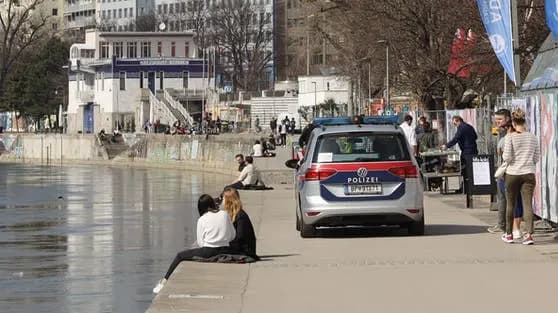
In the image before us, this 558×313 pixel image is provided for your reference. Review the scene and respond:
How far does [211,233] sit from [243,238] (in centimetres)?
65

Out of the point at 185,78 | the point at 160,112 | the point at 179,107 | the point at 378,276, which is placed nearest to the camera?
the point at 378,276

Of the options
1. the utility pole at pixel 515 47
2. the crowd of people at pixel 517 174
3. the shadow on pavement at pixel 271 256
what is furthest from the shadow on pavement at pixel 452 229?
the shadow on pavement at pixel 271 256

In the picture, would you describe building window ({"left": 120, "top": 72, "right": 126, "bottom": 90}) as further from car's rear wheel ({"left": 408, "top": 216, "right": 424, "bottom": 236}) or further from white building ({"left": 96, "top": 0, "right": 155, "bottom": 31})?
car's rear wheel ({"left": 408, "top": 216, "right": 424, "bottom": 236})

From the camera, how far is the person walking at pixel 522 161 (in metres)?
17.6

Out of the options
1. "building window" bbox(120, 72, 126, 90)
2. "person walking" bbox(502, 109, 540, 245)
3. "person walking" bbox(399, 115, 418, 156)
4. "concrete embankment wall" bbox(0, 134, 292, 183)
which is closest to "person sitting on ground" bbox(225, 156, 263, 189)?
"person walking" bbox(399, 115, 418, 156)

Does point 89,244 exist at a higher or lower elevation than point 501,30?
lower

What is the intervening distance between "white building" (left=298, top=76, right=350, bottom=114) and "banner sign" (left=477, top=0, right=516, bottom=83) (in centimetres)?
8502

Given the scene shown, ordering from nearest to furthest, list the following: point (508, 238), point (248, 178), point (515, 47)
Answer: point (508, 238) < point (515, 47) < point (248, 178)

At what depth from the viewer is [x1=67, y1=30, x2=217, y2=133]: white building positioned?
12606 cm

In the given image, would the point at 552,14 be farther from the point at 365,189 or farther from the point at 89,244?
the point at 89,244

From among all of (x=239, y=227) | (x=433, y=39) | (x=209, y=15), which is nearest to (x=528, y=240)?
(x=239, y=227)

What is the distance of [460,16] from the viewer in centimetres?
4225

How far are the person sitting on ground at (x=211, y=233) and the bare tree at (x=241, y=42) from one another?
13304 cm

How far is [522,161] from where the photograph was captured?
695 inches
